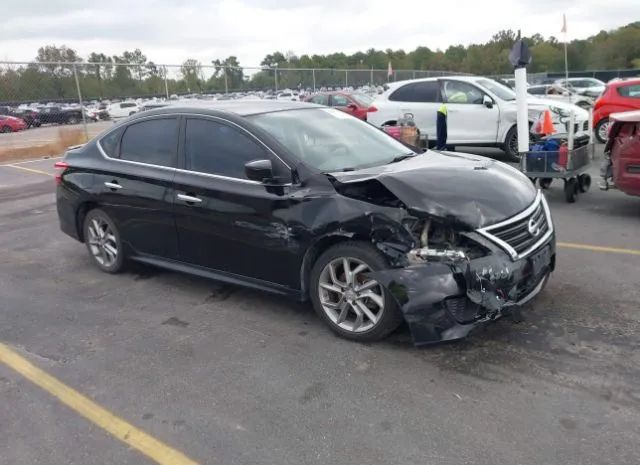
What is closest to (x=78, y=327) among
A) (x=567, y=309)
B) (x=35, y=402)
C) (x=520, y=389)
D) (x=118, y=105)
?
(x=35, y=402)

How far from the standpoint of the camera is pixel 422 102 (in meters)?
12.4

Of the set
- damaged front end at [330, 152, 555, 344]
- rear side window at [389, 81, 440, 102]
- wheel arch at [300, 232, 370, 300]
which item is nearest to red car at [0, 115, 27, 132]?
rear side window at [389, 81, 440, 102]

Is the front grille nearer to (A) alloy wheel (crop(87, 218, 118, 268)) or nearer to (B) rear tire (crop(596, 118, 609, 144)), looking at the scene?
(A) alloy wheel (crop(87, 218, 118, 268))

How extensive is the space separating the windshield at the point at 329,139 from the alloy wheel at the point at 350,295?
772 mm

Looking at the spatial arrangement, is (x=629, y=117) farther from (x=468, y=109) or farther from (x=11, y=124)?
(x=11, y=124)

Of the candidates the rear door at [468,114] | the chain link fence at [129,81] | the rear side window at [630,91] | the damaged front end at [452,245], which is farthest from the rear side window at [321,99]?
the damaged front end at [452,245]

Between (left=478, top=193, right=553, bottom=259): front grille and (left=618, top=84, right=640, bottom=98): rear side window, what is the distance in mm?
10859

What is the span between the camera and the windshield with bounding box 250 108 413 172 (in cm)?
440

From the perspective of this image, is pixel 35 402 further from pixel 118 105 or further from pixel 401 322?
pixel 118 105

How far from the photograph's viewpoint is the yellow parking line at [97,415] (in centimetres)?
→ 288

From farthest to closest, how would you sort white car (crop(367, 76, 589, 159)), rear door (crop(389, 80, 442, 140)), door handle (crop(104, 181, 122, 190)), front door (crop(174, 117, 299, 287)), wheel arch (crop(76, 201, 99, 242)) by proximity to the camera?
rear door (crop(389, 80, 442, 140))
white car (crop(367, 76, 589, 159))
wheel arch (crop(76, 201, 99, 242))
door handle (crop(104, 181, 122, 190))
front door (crop(174, 117, 299, 287))

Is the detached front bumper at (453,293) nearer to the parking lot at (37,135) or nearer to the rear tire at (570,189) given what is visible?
the rear tire at (570,189)

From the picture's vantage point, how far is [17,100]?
17.4 m

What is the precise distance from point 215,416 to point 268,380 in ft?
1.51
